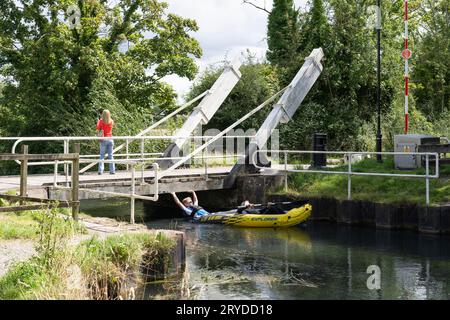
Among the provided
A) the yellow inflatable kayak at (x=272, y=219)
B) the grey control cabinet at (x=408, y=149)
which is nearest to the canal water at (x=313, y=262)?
the yellow inflatable kayak at (x=272, y=219)

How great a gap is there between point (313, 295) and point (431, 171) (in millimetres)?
8696

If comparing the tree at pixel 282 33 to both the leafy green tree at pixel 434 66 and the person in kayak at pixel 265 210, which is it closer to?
the leafy green tree at pixel 434 66

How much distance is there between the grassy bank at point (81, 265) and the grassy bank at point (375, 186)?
858 cm

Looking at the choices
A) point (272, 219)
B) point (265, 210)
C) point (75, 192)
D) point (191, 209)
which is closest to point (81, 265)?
point (75, 192)

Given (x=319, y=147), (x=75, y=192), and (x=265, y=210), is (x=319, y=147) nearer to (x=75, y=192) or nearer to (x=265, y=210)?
(x=265, y=210)

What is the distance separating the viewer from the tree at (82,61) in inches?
949

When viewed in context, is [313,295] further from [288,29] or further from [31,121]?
[288,29]

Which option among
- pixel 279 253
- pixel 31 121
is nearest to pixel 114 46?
pixel 31 121

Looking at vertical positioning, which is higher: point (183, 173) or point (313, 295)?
point (183, 173)

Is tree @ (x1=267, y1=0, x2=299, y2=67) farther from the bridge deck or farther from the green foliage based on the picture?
the green foliage

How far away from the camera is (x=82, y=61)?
79.2 ft

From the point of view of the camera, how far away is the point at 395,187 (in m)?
16.8

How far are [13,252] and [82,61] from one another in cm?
1651

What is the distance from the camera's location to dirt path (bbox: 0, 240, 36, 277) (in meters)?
7.92
